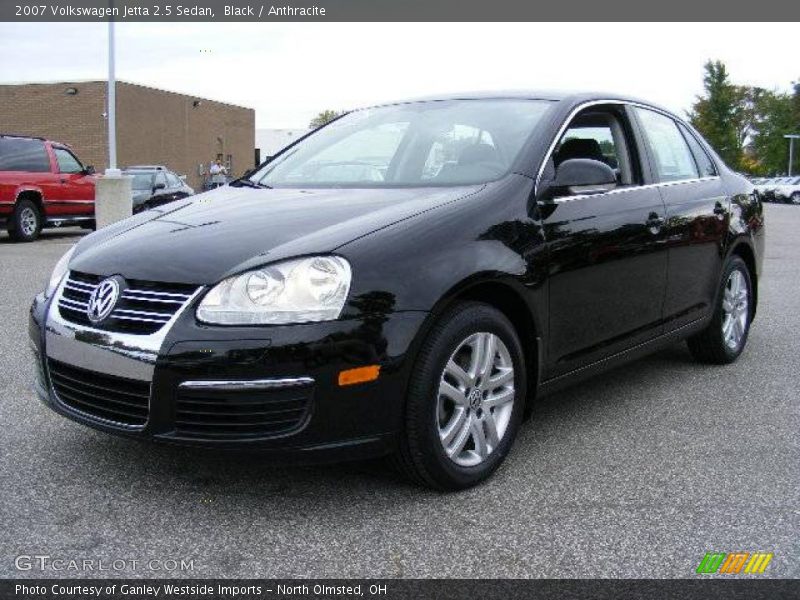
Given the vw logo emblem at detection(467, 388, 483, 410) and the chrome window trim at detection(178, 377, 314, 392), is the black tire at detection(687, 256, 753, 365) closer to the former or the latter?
the vw logo emblem at detection(467, 388, 483, 410)

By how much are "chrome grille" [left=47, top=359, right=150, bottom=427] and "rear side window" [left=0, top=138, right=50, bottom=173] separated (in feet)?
42.3

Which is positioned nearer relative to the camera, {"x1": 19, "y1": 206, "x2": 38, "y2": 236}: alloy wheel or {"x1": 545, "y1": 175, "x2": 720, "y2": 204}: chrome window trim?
{"x1": 545, "y1": 175, "x2": 720, "y2": 204}: chrome window trim

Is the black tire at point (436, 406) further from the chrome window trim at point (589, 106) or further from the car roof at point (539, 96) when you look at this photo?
the car roof at point (539, 96)

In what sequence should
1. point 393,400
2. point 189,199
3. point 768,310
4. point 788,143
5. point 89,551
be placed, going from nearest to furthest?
point 89,551
point 393,400
point 189,199
point 768,310
point 788,143

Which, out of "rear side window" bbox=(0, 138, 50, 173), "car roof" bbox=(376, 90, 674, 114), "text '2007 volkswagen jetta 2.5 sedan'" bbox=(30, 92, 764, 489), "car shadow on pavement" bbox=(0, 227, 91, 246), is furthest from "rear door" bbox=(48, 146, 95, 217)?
"car roof" bbox=(376, 90, 674, 114)

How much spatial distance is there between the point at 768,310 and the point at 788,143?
244ft

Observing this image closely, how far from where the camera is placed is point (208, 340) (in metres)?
2.84

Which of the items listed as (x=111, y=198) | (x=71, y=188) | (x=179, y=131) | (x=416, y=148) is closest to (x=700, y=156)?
(x=416, y=148)

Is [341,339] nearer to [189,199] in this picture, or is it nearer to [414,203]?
[414,203]

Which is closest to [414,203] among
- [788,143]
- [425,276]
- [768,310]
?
[425,276]

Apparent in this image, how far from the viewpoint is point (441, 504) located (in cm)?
319

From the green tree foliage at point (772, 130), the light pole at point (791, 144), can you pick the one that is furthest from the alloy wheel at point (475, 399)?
the green tree foliage at point (772, 130)

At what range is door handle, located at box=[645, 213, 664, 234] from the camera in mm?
4332

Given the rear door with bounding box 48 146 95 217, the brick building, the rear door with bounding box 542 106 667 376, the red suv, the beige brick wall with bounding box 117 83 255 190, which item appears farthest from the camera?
the beige brick wall with bounding box 117 83 255 190
